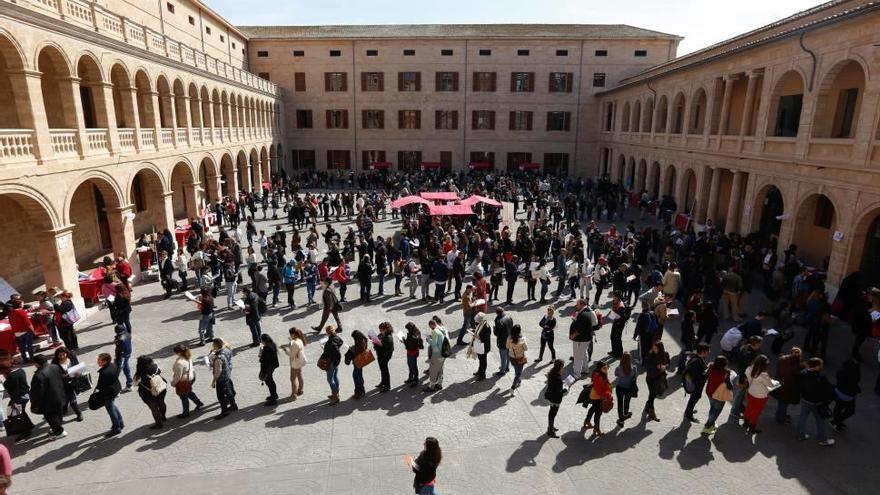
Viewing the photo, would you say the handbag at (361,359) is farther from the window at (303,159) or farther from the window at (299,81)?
the window at (299,81)

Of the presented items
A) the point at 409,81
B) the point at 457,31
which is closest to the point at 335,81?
the point at 409,81

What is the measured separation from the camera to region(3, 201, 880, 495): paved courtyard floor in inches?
276

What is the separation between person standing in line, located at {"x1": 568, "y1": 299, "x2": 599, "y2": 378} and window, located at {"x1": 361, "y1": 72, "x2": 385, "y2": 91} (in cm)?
3510

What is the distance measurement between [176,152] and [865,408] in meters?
22.7

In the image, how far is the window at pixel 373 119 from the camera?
41156 mm

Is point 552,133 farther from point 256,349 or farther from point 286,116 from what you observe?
point 256,349

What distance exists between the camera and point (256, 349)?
11.1 metres

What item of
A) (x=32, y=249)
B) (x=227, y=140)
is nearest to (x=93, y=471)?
(x=32, y=249)

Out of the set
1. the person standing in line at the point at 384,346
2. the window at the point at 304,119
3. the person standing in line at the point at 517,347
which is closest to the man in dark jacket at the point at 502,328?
the person standing in line at the point at 517,347

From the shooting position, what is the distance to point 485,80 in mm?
40281

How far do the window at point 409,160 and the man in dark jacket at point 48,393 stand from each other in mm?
35297

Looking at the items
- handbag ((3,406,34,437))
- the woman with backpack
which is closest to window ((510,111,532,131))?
the woman with backpack

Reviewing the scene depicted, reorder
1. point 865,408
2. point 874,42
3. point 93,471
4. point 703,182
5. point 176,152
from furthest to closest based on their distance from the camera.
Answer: point 703,182, point 176,152, point 874,42, point 865,408, point 93,471

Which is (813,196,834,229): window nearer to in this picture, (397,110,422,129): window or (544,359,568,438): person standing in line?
(544,359,568,438): person standing in line
